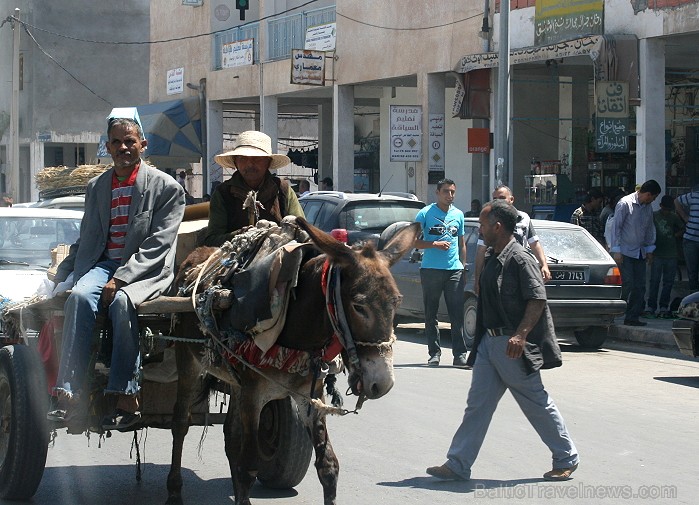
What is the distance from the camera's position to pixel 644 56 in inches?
725

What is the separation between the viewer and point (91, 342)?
20.5 feet

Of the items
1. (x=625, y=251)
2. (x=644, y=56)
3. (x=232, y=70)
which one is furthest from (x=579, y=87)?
(x=232, y=70)

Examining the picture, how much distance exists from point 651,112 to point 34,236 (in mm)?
11076

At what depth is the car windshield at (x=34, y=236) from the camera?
11.0m

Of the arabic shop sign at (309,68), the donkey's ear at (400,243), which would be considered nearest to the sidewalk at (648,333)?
the donkey's ear at (400,243)

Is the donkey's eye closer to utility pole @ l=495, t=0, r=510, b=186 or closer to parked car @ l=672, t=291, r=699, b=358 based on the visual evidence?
parked car @ l=672, t=291, r=699, b=358

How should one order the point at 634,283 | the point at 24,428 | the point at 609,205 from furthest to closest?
the point at 609,205 → the point at 634,283 → the point at 24,428

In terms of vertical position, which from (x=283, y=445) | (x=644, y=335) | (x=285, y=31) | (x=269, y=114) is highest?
(x=285, y=31)

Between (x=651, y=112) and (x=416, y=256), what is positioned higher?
(x=651, y=112)

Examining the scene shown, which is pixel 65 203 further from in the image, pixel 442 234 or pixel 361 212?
pixel 442 234

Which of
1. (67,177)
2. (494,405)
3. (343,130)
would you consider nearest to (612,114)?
(67,177)

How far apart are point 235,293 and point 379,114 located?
28829mm

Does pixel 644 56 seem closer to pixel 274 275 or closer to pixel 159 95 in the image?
pixel 274 275

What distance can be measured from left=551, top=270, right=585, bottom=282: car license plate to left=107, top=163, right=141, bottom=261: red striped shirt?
862cm
